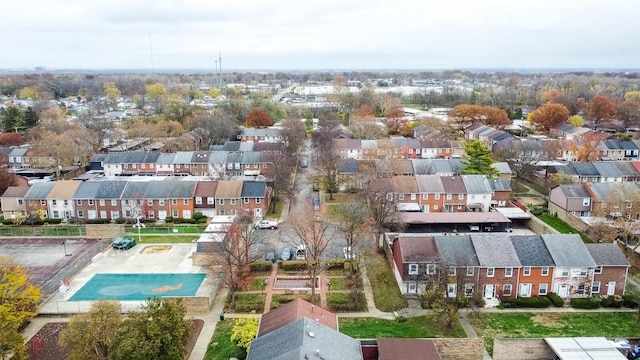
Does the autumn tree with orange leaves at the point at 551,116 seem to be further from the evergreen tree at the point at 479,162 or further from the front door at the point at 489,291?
the front door at the point at 489,291

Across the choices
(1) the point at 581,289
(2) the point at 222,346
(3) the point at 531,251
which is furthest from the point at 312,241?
(1) the point at 581,289

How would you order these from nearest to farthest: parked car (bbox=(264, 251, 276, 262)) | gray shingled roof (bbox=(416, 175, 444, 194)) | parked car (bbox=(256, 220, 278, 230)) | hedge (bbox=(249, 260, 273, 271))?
hedge (bbox=(249, 260, 273, 271)) < parked car (bbox=(264, 251, 276, 262)) < parked car (bbox=(256, 220, 278, 230)) < gray shingled roof (bbox=(416, 175, 444, 194))

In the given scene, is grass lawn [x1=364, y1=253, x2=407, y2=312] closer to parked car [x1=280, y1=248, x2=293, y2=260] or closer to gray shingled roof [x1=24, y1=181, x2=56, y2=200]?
parked car [x1=280, y1=248, x2=293, y2=260]

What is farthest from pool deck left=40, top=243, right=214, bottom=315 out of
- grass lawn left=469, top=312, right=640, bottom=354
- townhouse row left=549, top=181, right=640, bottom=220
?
townhouse row left=549, top=181, right=640, bottom=220

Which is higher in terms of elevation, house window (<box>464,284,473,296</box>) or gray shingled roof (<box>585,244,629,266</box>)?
gray shingled roof (<box>585,244,629,266</box>)

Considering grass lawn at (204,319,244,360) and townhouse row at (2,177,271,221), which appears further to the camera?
townhouse row at (2,177,271,221)

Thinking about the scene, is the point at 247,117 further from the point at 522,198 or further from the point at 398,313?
the point at 398,313

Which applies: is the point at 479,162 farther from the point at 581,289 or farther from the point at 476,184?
the point at 581,289

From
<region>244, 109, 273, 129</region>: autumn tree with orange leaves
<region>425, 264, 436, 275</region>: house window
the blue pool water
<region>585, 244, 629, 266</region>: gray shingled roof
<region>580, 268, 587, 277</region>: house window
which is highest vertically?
<region>244, 109, 273, 129</region>: autumn tree with orange leaves
